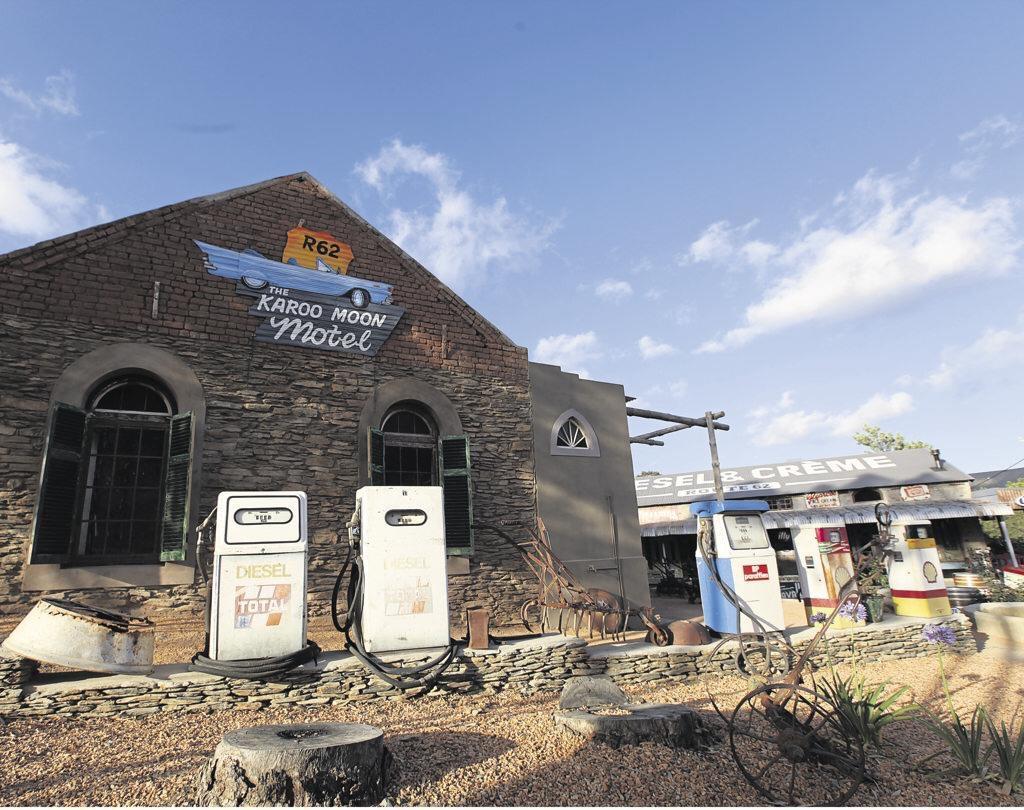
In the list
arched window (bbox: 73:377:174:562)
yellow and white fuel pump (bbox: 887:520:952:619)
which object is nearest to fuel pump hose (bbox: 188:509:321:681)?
arched window (bbox: 73:377:174:562)

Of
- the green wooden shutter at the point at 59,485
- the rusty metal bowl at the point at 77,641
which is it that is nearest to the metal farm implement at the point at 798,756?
the rusty metal bowl at the point at 77,641

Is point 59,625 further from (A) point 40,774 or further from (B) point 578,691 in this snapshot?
(B) point 578,691

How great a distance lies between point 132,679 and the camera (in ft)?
16.4

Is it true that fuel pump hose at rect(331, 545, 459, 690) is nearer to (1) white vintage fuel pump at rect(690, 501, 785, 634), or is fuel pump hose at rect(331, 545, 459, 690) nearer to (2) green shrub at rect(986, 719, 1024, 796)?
(1) white vintage fuel pump at rect(690, 501, 785, 634)

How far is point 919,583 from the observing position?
360 inches

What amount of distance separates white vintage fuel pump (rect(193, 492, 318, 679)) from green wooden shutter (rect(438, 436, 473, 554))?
132 inches

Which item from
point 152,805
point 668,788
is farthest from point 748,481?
point 152,805

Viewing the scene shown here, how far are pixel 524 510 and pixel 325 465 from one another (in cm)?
334

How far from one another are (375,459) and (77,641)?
4238mm

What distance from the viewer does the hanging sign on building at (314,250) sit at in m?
9.05

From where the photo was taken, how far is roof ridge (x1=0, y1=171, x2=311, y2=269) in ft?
23.9

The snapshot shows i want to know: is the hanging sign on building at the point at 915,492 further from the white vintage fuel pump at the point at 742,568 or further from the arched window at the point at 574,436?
the white vintage fuel pump at the point at 742,568

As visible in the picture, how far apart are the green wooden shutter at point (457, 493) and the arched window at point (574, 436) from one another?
1942 mm

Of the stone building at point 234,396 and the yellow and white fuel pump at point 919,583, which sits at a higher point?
the stone building at point 234,396
